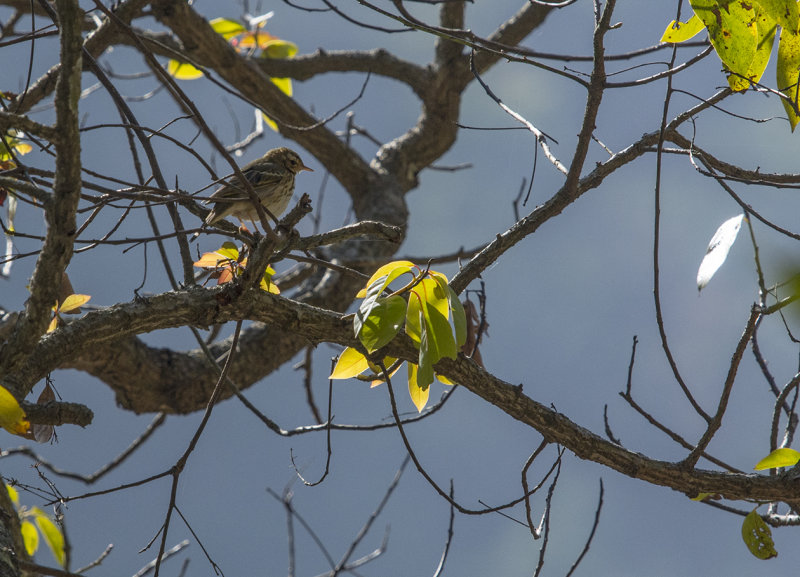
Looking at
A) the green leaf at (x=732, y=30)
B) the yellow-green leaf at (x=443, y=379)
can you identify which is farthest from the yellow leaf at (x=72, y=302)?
the green leaf at (x=732, y=30)

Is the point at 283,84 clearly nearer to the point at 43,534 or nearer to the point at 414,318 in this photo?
the point at 43,534

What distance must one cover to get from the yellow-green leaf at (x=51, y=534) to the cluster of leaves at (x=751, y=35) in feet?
10.0

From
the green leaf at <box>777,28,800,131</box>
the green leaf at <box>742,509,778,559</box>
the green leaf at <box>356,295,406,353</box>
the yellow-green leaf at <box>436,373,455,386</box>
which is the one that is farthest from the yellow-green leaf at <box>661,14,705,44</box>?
the green leaf at <box>742,509,778,559</box>

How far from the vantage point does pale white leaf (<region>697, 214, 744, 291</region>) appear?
62.3 inches

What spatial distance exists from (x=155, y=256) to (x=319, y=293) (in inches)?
133

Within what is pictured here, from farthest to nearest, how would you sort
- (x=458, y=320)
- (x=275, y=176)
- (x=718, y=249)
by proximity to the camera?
(x=275, y=176) < (x=458, y=320) < (x=718, y=249)

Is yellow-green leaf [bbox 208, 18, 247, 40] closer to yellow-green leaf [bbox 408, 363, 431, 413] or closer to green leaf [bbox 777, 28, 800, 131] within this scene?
yellow-green leaf [bbox 408, 363, 431, 413]

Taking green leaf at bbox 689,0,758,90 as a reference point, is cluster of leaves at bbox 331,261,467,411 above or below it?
below

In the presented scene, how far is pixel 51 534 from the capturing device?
3.26 m

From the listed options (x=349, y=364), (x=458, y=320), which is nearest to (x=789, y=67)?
(x=458, y=320)

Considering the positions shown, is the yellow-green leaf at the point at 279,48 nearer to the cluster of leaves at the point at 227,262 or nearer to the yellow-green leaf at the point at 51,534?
the cluster of leaves at the point at 227,262

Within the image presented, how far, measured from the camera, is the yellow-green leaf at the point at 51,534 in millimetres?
3234

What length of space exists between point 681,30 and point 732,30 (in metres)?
0.17

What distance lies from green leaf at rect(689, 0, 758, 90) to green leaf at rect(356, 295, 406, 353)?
Answer: 3.06 ft
